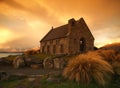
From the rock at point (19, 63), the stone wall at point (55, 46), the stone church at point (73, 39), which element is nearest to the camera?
the rock at point (19, 63)

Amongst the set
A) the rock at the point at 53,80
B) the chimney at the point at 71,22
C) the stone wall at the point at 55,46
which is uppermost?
the chimney at the point at 71,22

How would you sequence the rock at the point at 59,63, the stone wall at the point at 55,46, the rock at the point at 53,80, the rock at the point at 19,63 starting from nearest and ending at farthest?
1. the rock at the point at 53,80
2. the rock at the point at 59,63
3. the rock at the point at 19,63
4. the stone wall at the point at 55,46

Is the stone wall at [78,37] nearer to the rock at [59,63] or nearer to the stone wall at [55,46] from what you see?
the stone wall at [55,46]

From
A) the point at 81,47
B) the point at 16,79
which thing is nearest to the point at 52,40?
the point at 81,47

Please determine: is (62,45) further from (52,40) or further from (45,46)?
(45,46)

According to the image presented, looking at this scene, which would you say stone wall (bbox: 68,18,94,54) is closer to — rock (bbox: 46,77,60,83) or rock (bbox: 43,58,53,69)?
rock (bbox: 43,58,53,69)

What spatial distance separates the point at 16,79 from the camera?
10.7 m

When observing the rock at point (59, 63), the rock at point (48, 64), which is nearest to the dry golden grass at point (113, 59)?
the rock at point (59, 63)

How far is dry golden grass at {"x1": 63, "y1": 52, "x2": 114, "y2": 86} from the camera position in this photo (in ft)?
27.7

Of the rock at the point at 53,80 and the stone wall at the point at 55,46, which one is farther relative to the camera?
the stone wall at the point at 55,46

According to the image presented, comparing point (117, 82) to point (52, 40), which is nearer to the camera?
point (117, 82)

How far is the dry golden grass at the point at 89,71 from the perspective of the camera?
8438 mm

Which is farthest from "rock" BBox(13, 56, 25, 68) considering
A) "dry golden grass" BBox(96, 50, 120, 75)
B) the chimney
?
the chimney

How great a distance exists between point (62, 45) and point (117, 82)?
28230 mm
